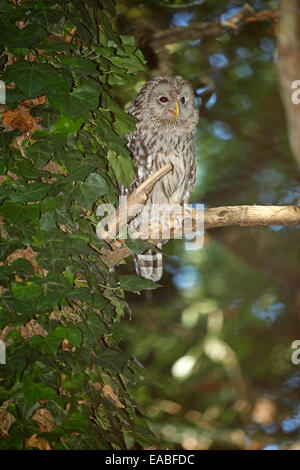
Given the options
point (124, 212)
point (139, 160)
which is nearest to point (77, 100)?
point (124, 212)

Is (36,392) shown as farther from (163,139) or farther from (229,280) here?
(229,280)

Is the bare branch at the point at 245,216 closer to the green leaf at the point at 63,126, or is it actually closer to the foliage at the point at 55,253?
the foliage at the point at 55,253

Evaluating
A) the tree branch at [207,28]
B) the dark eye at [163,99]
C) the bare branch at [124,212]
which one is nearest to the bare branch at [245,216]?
the bare branch at [124,212]

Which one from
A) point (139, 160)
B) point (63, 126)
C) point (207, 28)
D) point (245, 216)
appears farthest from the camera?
point (207, 28)

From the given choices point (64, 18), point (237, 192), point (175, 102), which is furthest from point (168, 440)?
point (64, 18)

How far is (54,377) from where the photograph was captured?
1135 mm

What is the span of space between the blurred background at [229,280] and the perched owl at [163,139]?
0.55 metres

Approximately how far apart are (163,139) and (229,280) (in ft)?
4.41

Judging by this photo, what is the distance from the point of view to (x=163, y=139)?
95.8 inches

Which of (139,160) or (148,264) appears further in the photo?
(148,264)

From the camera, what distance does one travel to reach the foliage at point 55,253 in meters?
1.13

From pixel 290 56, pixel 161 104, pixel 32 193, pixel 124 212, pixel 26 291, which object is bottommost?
pixel 26 291

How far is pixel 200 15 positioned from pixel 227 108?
1.95 feet
